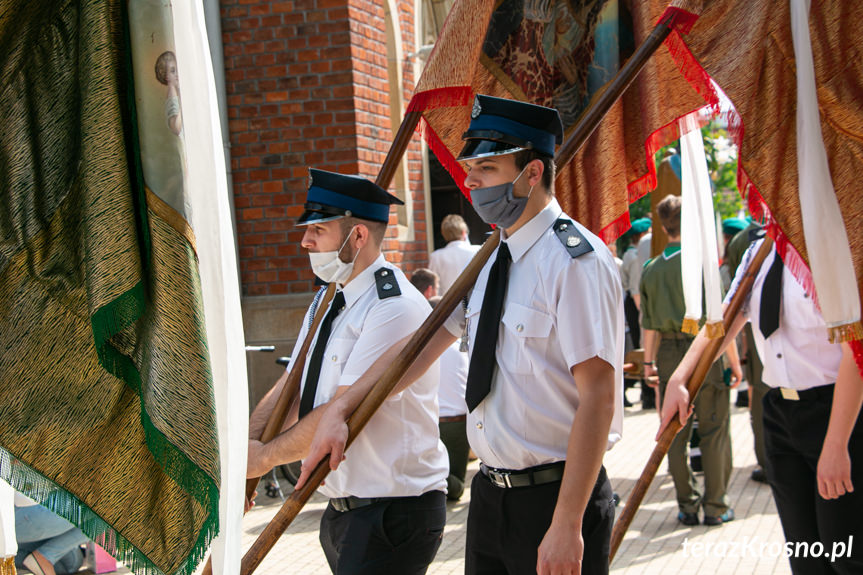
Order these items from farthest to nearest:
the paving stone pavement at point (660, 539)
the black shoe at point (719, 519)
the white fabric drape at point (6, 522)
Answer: the black shoe at point (719, 519), the paving stone pavement at point (660, 539), the white fabric drape at point (6, 522)

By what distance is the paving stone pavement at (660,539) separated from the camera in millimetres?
5336

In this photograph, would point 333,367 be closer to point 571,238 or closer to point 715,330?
point 571,238

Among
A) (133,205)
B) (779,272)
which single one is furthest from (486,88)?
(133,205)

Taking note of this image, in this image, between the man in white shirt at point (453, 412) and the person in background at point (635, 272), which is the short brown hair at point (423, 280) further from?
the person in background at point (635, 272)

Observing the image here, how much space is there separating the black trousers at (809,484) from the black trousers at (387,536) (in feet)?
4.65

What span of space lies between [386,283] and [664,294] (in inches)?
154

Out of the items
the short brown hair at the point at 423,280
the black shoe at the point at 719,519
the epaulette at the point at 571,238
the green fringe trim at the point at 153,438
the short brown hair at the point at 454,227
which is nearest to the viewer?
the green fringe trim at the point at 153,438

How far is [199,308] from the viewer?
1.81 m

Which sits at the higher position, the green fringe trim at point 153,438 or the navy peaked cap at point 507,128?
the navy peaked cap at point 507,128

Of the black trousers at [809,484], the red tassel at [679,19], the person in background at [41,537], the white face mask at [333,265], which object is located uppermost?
the red tassel at [679,19]

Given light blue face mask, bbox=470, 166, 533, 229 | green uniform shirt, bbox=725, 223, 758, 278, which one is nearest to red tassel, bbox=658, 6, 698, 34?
light blue face mask, bbox=470, 166, 533, 229

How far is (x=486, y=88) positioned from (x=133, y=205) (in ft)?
6.58

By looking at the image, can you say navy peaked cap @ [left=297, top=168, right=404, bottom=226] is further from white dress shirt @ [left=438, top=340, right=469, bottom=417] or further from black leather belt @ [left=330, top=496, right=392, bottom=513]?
white dress shirt @ [left=438, top=340, right=469, bottom=417]

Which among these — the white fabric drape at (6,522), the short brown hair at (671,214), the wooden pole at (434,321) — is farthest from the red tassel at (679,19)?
the short brown hair at (671,214)
